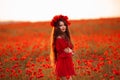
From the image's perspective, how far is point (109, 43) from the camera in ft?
19.4

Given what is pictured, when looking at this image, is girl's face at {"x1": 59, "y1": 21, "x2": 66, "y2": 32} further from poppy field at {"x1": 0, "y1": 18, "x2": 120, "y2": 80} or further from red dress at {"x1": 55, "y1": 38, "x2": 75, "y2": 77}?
poppy field at {"x1": 0, "y1": 18, "x2": 120, "y2": 80}

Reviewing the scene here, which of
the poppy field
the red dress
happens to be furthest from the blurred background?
the red dress

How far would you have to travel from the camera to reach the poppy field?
456cm

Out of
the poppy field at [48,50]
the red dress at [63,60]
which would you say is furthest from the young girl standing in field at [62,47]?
the poppy field at [48,50]

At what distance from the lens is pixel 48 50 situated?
18.8ft

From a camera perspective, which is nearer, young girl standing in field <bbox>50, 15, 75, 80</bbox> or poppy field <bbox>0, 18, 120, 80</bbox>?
young girl standing in field <bbox>50, 15, 75, 80</bbox>

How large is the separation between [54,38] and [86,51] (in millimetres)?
1725

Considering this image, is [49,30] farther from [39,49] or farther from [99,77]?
[99,77]

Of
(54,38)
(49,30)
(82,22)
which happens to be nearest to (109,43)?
(82,22)

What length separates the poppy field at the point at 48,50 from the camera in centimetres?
456

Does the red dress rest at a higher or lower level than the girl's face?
lower

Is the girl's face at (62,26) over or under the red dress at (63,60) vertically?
over

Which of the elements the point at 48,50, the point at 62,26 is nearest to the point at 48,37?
the point at 48,50

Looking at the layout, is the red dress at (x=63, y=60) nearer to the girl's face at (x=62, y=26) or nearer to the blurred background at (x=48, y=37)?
the girl's face at (x=62, y=26)
